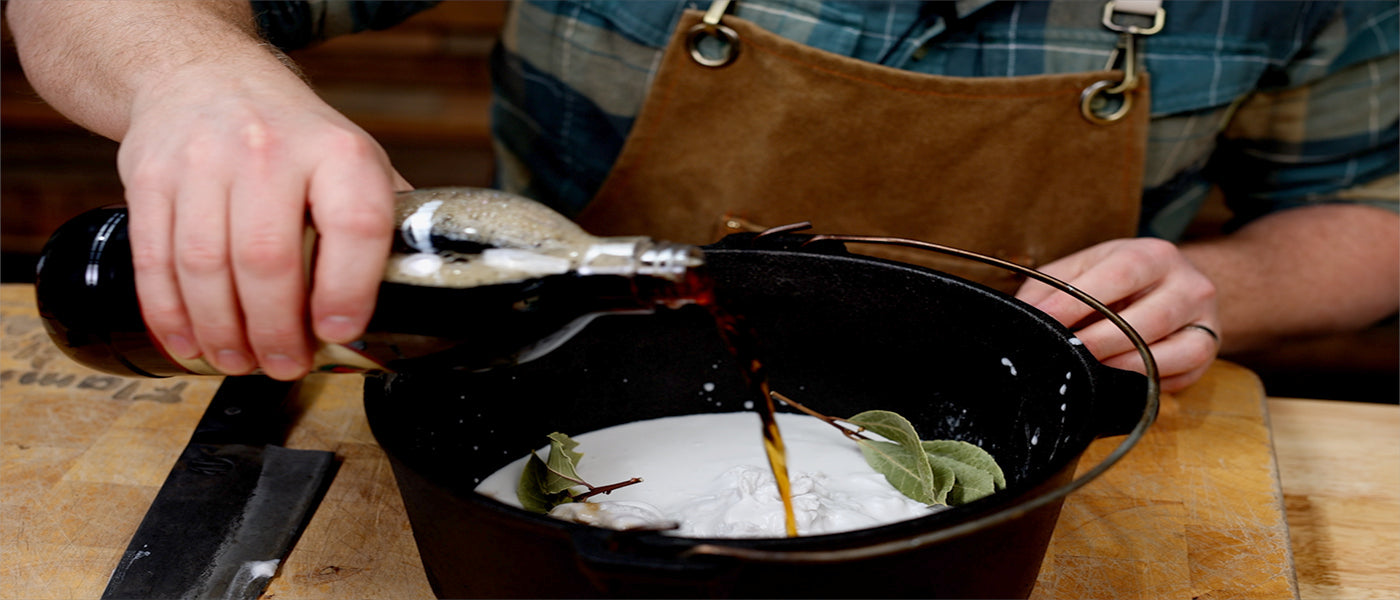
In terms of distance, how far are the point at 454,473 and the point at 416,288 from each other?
266mm

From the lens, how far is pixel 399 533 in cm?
79

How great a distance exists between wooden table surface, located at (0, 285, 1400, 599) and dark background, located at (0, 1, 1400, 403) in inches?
50.7

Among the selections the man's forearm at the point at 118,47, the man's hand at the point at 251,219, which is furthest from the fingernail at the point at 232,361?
the man's forearm at the point at 118,47

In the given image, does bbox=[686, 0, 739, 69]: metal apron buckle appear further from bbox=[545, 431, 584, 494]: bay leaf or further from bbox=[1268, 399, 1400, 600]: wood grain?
bbox=[1268, 399, 1400, 600]: wood grain

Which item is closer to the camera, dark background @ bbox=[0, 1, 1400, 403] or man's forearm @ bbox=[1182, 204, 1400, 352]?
man's forearm @ bbox=[1182, 204, 1400, 352]

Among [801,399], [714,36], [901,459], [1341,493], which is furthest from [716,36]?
[1341,493]

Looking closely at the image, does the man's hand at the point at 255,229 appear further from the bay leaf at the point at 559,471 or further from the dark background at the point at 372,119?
the dark background at the point at 372,119

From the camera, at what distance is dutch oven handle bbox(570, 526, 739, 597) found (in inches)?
18.7

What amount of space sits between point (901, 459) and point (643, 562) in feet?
1.18

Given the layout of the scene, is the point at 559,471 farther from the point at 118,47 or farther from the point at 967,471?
the point at 118,47

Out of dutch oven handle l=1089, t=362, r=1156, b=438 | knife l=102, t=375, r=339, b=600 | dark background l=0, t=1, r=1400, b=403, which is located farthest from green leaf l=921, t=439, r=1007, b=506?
dark background l=0, t=1, r=1400, b=403

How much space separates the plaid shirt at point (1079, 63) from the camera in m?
1.04

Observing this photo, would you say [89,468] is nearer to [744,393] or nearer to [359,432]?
[359,432]

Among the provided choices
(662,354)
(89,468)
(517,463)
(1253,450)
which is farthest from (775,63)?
(89,468)
